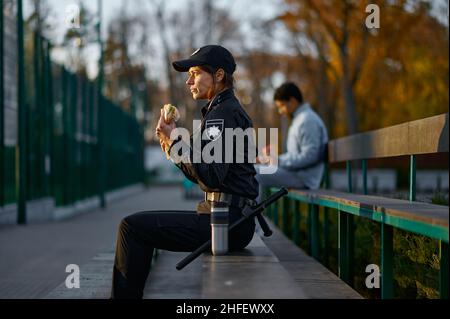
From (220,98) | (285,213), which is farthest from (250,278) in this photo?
(285,213)

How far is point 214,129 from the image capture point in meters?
4.60

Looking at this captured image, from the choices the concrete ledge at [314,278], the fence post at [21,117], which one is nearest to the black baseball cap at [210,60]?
the concrete ledge at [314,278]

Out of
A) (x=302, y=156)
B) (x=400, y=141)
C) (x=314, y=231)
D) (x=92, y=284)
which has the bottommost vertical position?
(x=92, y=284)

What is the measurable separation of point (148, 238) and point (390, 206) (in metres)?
1.31

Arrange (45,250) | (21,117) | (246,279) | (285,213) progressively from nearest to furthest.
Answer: (246,279) < (45,250) < (285,213) < (21,117)

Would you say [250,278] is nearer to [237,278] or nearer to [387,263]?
[237,278]

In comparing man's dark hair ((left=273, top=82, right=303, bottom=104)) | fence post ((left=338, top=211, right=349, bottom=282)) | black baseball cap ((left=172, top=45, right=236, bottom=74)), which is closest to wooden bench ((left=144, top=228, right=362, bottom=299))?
fence post ((left=338, top=211, right=349, bottom=282))

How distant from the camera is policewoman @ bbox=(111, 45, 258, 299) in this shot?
4.61 meters

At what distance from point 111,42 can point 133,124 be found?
1423 centimetres

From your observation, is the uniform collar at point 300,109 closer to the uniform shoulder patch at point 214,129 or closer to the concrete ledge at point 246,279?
the uniform shoulder patch at point 214,129

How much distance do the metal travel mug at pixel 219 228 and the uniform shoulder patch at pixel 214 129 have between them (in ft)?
1.15

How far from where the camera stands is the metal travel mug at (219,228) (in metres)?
4.43

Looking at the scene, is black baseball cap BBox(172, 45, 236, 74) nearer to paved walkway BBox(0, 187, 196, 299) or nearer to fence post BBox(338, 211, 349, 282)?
fence post BBox(338, 211, 349, 282)

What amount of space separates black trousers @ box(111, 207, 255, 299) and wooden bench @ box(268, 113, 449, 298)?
809mm
